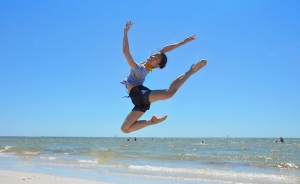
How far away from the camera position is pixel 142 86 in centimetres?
553

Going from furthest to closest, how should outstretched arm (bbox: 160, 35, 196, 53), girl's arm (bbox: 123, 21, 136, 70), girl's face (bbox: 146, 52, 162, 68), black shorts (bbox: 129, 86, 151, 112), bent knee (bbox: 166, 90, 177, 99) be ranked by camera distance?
outstretched arm (bbox: 160, 35, 196, 53) → girl's face (bbox: 146, 52, 162, 68) → black shorts (bbox: 129, 86, 151, 112) → girl's arm (bbox: 123, 21, 136, 70) → bent knee (bbox: 166, 90, 177, 99)

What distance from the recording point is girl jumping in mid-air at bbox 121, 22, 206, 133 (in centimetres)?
503

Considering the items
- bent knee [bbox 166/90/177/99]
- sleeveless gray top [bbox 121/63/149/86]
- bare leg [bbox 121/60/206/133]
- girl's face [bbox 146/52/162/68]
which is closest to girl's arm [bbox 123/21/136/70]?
sleeveless gray top [bbox 121/63/149/86]

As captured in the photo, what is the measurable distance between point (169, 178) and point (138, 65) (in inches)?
292

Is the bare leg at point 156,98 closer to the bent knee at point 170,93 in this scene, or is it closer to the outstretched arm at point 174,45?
the bent knee at point 170,93

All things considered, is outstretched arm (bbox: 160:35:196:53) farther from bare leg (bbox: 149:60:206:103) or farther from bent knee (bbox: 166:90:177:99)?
bent knee (bbox: 166:90:177:99)

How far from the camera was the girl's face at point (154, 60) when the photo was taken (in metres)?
5.42

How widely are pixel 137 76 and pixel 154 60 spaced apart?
1.27 ft

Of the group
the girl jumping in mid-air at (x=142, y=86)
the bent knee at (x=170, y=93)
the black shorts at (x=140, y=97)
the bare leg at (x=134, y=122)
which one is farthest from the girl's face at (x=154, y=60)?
the bare leg at (x=134, y=122)

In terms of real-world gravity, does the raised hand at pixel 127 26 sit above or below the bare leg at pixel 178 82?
above

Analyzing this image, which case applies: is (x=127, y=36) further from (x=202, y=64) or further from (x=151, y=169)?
→ (x=151, y=169)

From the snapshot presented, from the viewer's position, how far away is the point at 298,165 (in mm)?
17797

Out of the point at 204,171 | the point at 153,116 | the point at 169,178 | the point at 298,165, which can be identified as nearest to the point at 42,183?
the point at 169,178

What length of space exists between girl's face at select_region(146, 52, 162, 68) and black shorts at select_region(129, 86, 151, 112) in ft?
1.31
